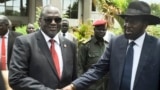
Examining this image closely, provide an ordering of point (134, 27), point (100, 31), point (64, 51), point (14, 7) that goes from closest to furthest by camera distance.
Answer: point (134, 27) < point (64, 51) < point (100, 31) < point (14, 7)

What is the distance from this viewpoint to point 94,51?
8.27 metres

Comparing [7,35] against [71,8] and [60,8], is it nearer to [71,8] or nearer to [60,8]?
[60,8]

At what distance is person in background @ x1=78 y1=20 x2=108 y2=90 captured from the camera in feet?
27.0

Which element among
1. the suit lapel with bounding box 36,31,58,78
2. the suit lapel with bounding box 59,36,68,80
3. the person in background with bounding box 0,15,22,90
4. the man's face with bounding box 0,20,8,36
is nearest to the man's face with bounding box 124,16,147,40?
the suit lapel with bounding box 59,36,68,80

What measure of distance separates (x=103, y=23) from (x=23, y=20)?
36038mm

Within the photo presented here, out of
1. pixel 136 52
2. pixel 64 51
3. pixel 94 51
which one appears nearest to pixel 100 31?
pixel 94 51

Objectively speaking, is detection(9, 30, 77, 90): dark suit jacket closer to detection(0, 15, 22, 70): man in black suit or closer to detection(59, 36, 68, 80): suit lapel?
detection(59, 36, 68, 80): suit lapel

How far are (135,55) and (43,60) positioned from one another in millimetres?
1008

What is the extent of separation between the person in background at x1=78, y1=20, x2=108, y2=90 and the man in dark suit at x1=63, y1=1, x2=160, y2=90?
9.45ft

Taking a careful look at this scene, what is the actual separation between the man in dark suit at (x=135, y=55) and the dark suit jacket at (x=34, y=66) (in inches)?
7.7

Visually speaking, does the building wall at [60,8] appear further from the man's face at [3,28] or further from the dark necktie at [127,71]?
the dark necktie at [127,71]

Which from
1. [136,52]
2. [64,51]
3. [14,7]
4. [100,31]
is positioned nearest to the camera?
[136,52]

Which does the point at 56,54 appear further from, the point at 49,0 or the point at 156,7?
the point at 49,0

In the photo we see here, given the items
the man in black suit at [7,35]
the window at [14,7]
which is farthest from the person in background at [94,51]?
the window at [14,7]
